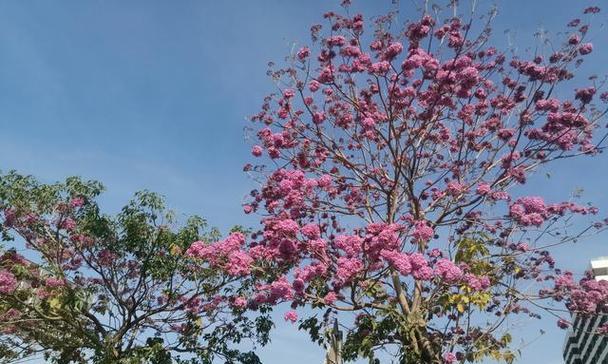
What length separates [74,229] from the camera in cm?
1477

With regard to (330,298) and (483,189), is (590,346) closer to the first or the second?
(483,189)

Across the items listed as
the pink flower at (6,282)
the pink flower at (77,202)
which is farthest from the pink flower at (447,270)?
the pink flower at (77,202)

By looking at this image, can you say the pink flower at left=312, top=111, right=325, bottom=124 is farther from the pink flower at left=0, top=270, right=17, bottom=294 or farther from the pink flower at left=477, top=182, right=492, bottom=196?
the pink flower at left=0, top=270, right=17, bottom=294

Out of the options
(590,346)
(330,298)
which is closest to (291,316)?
(330,298)

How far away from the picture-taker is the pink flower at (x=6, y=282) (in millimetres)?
12805

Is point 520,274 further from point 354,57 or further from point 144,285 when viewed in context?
point 144,285

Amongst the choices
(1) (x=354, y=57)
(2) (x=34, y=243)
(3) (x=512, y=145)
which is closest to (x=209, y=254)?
(1) (x=354, y=57)

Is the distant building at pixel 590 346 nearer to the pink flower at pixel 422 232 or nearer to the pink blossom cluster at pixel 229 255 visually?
the pink flower at pixel 422 232

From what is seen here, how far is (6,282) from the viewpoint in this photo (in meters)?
12.8

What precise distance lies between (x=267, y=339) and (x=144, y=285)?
11.5 ft

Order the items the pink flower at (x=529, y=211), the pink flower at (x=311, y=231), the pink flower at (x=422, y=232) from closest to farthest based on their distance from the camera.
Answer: the pink flower at (x=422, y=232), the pink flower at (x=311, y=231), the pink flower at (x=529, y=211)


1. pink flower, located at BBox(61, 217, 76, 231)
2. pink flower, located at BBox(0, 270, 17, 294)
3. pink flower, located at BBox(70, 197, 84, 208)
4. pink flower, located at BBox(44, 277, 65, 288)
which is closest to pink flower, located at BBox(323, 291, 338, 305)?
pink flower, located at BBox(44, 277, 65, 288)

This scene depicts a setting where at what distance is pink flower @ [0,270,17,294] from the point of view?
12.8 metres

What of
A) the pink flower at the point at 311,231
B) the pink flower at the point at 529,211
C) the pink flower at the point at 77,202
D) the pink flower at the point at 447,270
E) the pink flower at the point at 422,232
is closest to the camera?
the pink flower at the point at 447,270
